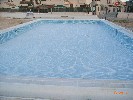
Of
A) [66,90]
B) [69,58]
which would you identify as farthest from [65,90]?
[69,58]

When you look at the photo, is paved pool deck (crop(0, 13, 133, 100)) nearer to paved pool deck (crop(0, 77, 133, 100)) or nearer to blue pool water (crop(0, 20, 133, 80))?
paved pool deck (crop(0, 77, 133, 100))

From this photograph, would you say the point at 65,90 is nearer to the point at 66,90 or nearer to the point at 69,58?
the point at 66,90

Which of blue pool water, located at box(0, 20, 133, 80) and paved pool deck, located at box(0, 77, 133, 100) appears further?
blue pool water, located at box(0, 20, 133, 80)

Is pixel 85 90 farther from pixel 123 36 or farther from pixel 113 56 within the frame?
pixel 123 36

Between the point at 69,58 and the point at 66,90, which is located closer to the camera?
the point at 66,90

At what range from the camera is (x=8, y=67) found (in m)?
7.25

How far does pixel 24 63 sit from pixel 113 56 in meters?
3.95

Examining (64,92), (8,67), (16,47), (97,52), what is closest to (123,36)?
(97,52)

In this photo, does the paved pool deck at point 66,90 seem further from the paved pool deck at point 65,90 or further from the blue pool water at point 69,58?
the blue pool water at point 69,58

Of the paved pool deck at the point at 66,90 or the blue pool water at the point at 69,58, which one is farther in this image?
the blue pool water at the point at 69,58

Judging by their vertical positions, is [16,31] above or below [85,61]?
above

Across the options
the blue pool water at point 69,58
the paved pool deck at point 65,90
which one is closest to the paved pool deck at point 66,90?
the paved pool deck at point 65,90

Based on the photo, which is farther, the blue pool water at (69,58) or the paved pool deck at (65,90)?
the blue pool water at (69,58)

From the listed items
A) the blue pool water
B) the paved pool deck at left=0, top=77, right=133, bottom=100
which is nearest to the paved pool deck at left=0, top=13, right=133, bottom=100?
the paved pool deck at left=0, top=77, right=133, bottom=100
